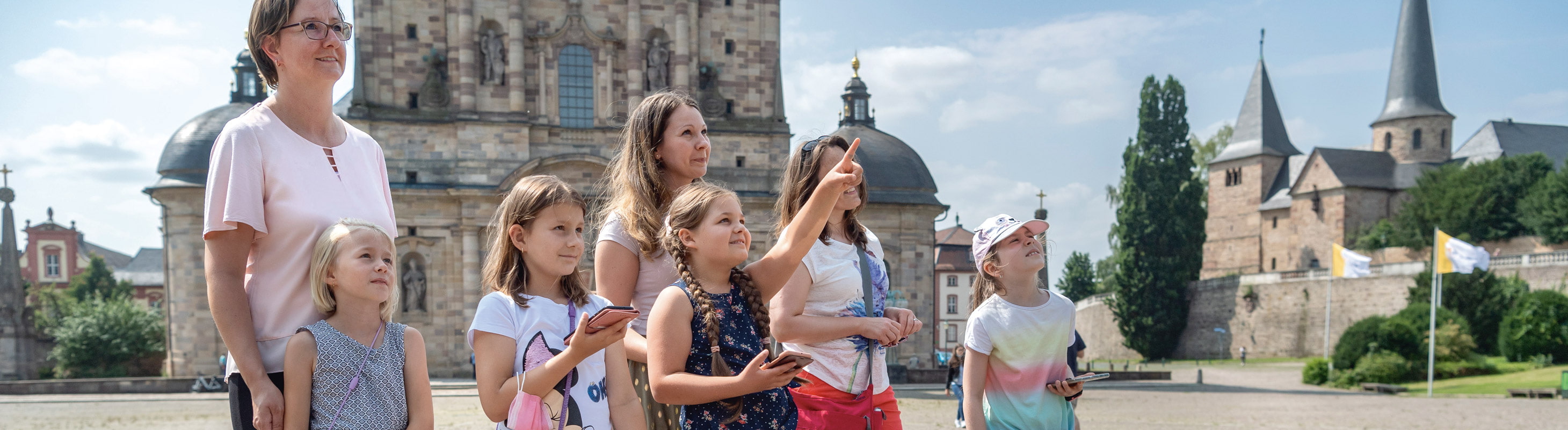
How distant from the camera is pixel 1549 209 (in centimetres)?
5272

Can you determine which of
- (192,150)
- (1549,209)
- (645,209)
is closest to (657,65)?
(192,150)

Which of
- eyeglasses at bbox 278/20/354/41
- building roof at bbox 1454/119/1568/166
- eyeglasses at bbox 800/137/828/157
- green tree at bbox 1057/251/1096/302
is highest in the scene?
building roof at bbox 1454/119/1568/166

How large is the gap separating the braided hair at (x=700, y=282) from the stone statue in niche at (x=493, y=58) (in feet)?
90.9

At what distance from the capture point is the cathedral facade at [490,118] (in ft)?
94.9

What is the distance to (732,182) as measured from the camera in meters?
31.0

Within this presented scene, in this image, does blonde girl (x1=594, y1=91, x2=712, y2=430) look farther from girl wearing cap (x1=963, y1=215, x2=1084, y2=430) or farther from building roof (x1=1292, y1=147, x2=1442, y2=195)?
building roof (x1=1292, y1=147, x2=1442, y2=195)

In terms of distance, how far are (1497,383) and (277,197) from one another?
3484 centimetres

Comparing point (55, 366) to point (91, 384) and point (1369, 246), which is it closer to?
point (91, 384)

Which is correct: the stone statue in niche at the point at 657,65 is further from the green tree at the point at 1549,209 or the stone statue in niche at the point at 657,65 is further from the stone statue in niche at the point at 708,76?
the green tree at the point at 1549,209

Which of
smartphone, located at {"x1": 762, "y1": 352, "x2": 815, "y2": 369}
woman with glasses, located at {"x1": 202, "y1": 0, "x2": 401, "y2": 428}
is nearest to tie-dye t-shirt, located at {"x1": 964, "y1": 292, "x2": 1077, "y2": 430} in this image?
smartphone, located at {"x1": 762, "y1": 352, "x2": 815, "y2": 369}

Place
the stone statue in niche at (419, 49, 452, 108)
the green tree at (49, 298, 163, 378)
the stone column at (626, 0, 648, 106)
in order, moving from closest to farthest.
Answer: the stone statue in niche at (419, 49, 452, 108), the stone column at (626, 0, 648, 106), the green tree at (49, 298, 163, 378)

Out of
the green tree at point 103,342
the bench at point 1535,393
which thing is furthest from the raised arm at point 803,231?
the green tree at point 103,342

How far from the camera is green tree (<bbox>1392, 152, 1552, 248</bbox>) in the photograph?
56938 millimetres

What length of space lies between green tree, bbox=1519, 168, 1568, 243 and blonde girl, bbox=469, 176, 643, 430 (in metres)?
61.0
